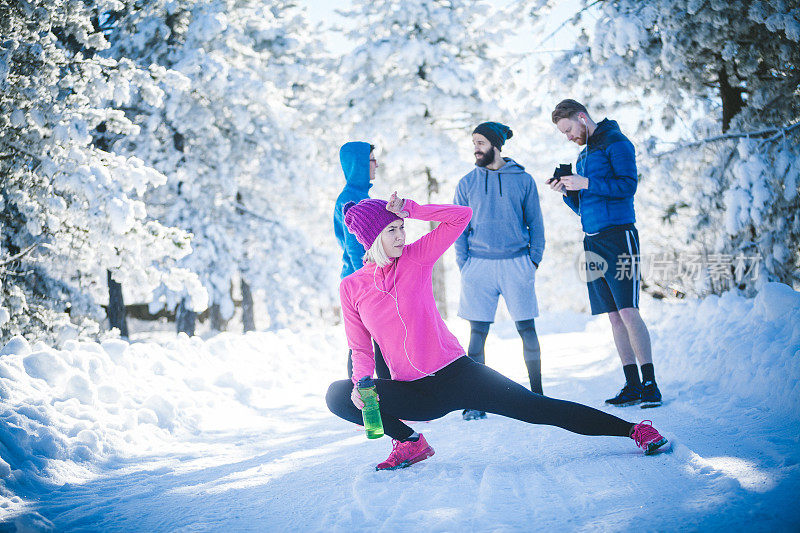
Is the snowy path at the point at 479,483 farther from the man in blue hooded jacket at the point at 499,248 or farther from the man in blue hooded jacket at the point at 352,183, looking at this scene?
the man in blue hooded jacket at the point at 352,183

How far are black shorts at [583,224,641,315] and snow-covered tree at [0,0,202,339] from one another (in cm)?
494

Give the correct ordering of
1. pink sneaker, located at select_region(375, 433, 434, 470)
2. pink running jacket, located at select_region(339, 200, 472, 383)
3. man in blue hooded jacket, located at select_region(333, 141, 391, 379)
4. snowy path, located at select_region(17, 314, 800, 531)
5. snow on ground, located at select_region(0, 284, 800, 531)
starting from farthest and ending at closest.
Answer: man in blue hooded jacket, located at select_region(333, 141, 391, 379) → pink sneaker, located at select_region(375, 433, 434, 470) → pink running jacket, located at select_region(339, 200, 472, 383) → snow on ground, located at select_region(0, 284, 800, 531) → snowy path, located at select_region(17, 314, 800, 531)

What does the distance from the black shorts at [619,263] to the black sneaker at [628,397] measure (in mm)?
658

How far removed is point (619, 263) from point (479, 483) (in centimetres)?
229

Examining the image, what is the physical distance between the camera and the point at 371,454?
3635mm

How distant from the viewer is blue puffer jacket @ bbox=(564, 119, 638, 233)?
165 inches

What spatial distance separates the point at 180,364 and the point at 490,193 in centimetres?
402

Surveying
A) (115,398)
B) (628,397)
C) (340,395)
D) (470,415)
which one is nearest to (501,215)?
(470,415)

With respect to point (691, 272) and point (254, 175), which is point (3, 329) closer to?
point (254, 175)

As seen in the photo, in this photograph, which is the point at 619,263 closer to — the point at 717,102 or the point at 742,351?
the point at 742,351

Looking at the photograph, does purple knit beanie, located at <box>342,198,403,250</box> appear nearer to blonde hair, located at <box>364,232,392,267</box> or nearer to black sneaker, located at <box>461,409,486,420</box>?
blonde hair, located at <box>364,232,392,267</box>

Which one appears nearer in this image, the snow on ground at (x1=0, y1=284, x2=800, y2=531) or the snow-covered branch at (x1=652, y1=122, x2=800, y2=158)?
the snow on ground at (x1=0, y1=284, x2=800, y2=531)

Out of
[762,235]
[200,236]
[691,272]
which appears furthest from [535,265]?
[200,236]

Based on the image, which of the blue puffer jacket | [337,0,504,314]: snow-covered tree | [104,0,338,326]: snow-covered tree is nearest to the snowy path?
the blue puffer jacket
